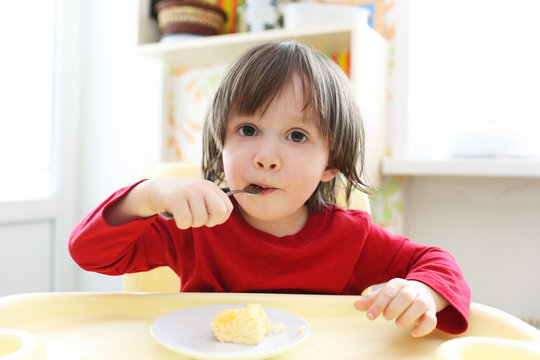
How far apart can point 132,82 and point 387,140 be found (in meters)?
1.05

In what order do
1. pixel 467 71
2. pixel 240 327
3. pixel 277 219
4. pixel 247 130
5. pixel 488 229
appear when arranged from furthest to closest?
pixel 467 71, pixel 488 229, pixel 277 219, pixel 247 130, pixel 240 327

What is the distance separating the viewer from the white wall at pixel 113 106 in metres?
1.94

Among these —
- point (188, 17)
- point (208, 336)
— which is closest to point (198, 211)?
point (208, 336)

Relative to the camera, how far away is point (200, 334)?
54 cm

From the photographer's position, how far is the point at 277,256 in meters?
0.81

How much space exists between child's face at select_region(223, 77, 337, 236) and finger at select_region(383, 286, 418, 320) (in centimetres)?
25

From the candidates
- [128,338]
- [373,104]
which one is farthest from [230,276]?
[373,104]

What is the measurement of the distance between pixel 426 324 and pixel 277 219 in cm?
36

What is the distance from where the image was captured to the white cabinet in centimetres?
179

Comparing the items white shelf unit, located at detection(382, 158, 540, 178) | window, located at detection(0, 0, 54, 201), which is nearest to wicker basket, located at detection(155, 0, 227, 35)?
window, located at detection(0, 0, 54, 201)

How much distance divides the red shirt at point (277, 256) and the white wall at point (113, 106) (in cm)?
110

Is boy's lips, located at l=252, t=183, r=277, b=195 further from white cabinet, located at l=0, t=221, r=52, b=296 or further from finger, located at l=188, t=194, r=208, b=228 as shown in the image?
white cabinet, located at l=0, t=221, r=52, b=296

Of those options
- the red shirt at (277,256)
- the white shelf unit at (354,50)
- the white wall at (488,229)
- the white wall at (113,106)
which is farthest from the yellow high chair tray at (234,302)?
the white wall at (113,106)

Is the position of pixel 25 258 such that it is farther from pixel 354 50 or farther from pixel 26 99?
pixel 354 50
